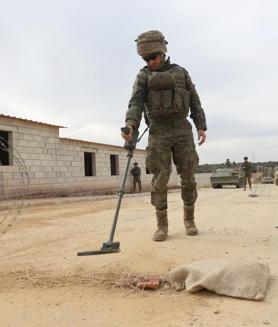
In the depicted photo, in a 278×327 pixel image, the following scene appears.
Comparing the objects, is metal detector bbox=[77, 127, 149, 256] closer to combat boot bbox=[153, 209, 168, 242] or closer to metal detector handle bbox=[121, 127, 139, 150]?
metal detector handle bbox=[121, 127, 139, 150]

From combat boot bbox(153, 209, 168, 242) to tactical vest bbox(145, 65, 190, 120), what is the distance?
3.09 feet

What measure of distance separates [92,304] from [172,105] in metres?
2.29

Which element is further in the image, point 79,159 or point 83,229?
point 79,159

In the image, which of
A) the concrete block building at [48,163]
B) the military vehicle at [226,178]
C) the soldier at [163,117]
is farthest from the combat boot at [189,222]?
the military vehicle at [226,178]

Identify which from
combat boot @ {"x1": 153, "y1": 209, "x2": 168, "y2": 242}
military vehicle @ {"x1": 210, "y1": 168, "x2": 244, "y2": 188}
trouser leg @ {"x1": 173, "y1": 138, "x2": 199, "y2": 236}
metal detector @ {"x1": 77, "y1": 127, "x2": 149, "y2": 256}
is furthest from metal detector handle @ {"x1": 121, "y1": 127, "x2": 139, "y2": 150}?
military vehicle @ {"x1": 210, "y1": 168, "x2": 244, "y2": 188}

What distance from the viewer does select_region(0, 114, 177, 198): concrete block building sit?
48.4 feet

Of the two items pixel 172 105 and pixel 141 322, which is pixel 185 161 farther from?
pixel 141 322

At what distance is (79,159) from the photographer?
1938cm

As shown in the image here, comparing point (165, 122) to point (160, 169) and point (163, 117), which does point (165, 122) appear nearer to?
point (163, 117)

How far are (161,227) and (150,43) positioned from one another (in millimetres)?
1722

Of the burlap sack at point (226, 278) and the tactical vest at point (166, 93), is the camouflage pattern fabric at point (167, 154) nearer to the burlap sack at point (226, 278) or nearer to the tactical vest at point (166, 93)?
the tactical vest at point (166, 93)

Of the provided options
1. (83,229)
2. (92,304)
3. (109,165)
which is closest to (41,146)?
(109,165)

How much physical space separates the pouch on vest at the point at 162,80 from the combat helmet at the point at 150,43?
0.23m

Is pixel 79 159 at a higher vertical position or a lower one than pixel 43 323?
higher
